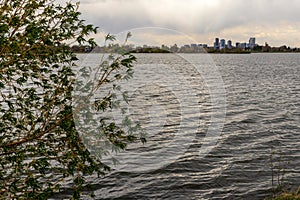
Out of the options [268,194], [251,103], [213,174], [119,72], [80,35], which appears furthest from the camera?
[251,103]

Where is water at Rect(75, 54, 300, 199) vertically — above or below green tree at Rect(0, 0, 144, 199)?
below

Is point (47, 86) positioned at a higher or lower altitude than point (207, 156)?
higher

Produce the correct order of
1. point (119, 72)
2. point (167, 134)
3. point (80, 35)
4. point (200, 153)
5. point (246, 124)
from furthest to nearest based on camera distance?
point (246, 124) < point (167, 134) < point (200, 153) < point (119, 72) < point (80, 35)

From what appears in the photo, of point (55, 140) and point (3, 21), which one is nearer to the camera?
point (3, 21)

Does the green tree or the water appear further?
the water

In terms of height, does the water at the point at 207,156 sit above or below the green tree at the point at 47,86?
below

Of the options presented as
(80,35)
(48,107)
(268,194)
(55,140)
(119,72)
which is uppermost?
(80,35)

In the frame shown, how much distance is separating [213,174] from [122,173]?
3.75 metres

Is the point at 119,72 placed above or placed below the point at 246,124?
above

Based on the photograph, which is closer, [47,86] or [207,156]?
[47,86]

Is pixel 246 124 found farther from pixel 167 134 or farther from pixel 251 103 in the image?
pixel 251 103

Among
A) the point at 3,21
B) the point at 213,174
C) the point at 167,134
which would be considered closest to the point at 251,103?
the point at 167,134

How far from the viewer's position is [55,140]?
7.35 metres

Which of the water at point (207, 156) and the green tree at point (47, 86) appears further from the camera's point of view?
the water at point (207, 156)
